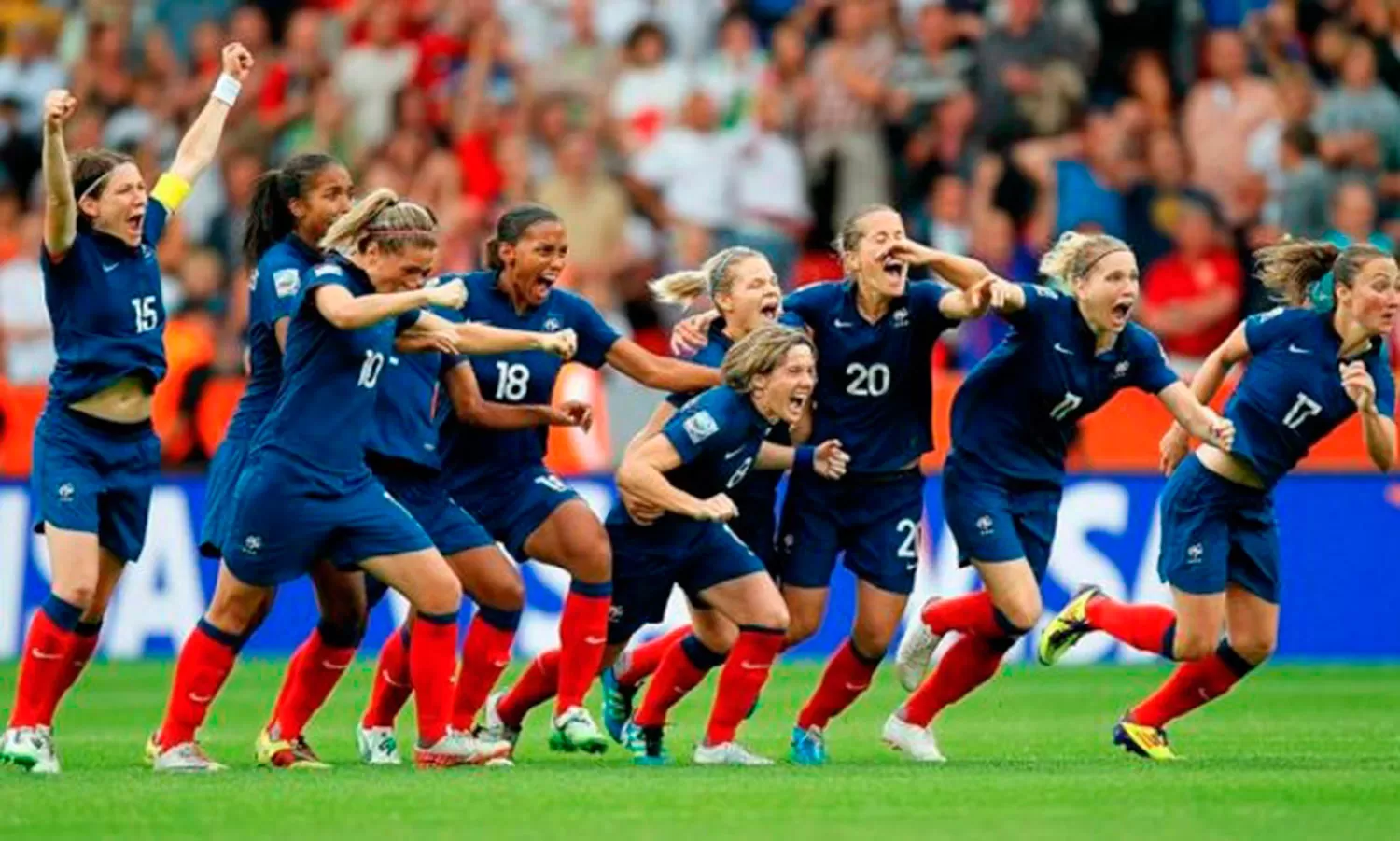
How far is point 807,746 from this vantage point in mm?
12852

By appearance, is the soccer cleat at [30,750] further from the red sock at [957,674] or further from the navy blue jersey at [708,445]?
the red sock at [957,674]

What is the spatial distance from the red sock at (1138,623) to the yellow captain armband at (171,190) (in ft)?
13.9

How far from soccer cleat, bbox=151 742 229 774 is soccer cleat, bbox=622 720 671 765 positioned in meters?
1.81

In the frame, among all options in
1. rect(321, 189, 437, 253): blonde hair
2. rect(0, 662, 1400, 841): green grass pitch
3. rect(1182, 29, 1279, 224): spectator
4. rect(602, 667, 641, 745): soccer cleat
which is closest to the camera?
rect(0, 662, 1400, 841): green grass pitch

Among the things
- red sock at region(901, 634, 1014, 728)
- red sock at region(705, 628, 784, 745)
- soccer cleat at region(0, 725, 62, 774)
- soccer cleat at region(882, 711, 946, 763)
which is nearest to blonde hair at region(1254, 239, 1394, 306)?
red sock at region(901, 634, 1014, 728)

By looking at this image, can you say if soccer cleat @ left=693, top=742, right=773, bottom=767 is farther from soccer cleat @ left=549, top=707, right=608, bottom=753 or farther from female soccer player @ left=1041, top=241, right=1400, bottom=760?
female soccer player @ left=1041, top=241, right=1400, bottom=760

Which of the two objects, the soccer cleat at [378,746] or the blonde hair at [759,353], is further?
the soccer cleat at [378,746]

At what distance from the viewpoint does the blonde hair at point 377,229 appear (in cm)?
1148

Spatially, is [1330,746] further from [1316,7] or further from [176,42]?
[176,42]

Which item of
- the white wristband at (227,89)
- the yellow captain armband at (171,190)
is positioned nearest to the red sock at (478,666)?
the yellow captain armband at (171,190)

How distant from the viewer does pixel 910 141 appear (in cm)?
2212

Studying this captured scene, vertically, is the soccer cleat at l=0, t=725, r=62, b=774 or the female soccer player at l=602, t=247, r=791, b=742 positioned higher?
the female soccer player at l=602, t=247, r=791, b=742

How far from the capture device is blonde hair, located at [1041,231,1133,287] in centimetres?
1259

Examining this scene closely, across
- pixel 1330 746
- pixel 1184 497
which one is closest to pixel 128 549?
pixel 1184 497
